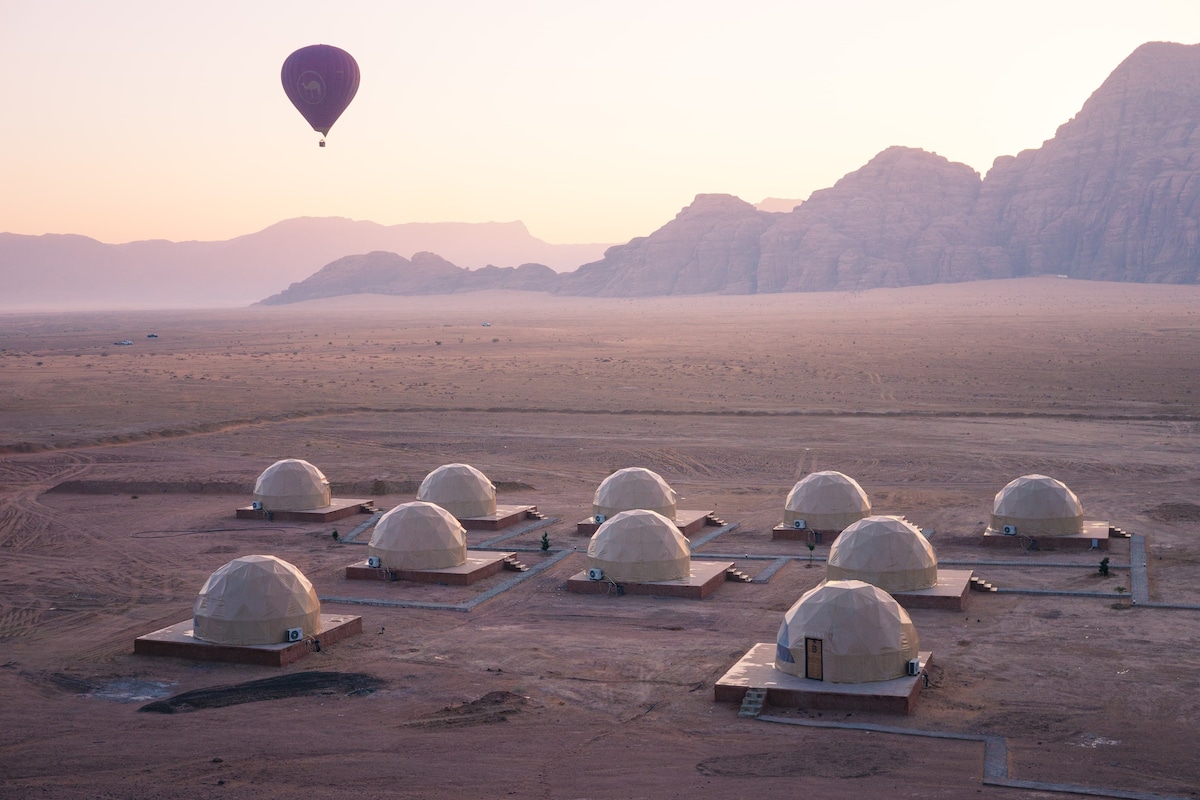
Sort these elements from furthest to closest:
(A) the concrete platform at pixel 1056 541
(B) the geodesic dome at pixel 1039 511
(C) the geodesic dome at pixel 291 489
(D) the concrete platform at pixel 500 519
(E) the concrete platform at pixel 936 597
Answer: (C) the geodesic dome at pixel 291 489, (D) the concrete platform at pixel 500 519, (B) the geodesic dome at pixel 1039 511, (A) the concrete platform at pixel 1056 541, (E) the concrete platform at pixel 936 597

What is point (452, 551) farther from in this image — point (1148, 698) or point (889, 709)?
point (1148, 698)

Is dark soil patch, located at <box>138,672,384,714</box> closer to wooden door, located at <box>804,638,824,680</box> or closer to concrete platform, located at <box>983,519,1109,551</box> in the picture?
wooden door, located at <box>804,638,824,680</box>

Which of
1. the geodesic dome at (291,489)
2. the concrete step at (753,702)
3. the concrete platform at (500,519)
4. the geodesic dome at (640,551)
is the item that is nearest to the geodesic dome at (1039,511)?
the geodesic dome at (640,551)

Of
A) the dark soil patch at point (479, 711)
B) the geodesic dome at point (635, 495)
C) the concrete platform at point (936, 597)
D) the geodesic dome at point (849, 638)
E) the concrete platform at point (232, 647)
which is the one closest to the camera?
the dark soil patch at point (479, 711)

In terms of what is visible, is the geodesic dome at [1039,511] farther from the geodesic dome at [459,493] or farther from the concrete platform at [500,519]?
the geodesic dome at [459,493]

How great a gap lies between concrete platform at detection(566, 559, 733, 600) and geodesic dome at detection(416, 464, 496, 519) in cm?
779

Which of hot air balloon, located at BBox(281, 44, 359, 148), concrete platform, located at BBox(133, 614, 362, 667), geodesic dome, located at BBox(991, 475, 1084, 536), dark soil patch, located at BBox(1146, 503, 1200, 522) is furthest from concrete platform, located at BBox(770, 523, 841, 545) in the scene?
hot air balloon, located at BBox(281, 44, 359, 148)

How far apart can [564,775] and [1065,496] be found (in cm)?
1994

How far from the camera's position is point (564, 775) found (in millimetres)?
16250

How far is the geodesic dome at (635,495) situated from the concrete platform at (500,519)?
8.57ft

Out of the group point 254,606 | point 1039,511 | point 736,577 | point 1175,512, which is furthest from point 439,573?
point 1175,512

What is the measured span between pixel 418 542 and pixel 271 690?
29.0 feet

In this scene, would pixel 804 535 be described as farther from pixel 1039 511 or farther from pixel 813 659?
pixel 813 659

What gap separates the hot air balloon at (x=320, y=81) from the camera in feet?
178
